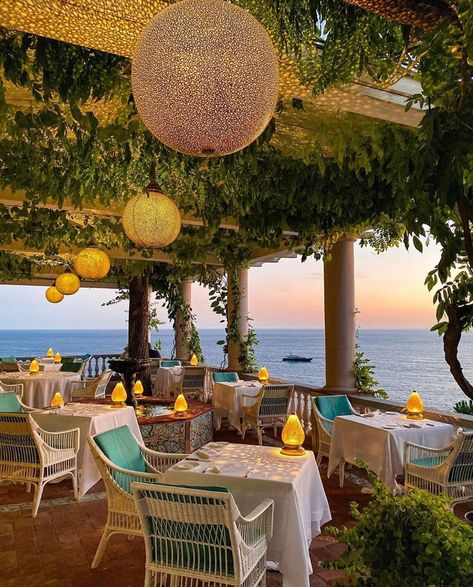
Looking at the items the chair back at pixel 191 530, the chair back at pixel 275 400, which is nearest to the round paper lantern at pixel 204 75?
the chair back at pixel 191 530

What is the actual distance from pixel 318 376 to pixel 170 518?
150 ft

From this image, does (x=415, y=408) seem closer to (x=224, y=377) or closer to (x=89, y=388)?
(x=224, y=377)

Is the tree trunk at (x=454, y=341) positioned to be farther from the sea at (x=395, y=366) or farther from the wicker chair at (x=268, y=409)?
the sea at (x=395, y=366)

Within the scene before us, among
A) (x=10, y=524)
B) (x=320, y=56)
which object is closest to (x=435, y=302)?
(x=320, y=56)

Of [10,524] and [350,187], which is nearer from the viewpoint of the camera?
[10,524]

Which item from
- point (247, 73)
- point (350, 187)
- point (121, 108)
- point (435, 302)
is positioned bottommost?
point (435, 302)

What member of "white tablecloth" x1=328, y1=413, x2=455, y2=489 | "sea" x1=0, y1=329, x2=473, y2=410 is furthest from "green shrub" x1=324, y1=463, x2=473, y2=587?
"sea" x1=0, y1=329, x2=473, y2=410

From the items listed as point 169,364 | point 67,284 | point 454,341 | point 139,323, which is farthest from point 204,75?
point 169,364

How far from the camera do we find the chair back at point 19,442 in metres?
4.41

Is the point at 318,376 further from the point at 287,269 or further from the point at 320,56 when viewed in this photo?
the point at 320,56

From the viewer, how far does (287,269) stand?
43.6 meters

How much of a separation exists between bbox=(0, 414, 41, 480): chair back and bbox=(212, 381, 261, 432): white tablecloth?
364 centimetres

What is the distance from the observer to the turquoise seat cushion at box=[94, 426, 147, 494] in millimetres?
3574

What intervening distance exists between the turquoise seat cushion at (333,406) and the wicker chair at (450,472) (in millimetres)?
1540
